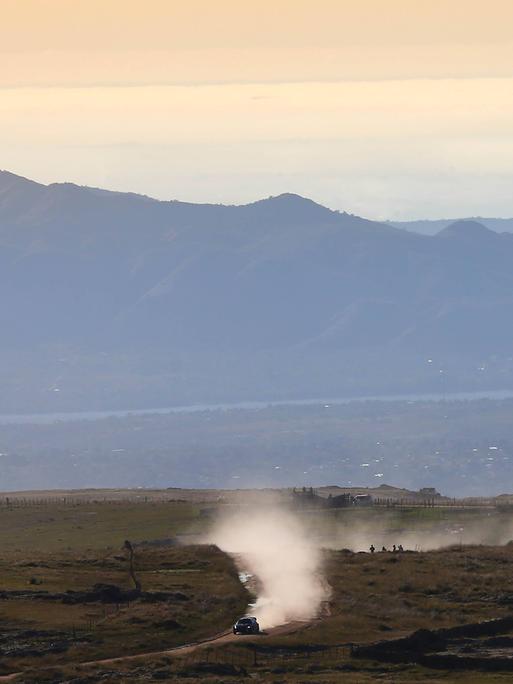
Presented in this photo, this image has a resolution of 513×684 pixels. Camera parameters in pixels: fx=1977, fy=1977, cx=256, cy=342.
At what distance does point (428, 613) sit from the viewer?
314 ft

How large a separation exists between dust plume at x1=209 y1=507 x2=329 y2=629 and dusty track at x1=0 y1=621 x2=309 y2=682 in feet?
4.70

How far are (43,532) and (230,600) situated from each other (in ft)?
204

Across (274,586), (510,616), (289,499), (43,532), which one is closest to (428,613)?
(510,616)

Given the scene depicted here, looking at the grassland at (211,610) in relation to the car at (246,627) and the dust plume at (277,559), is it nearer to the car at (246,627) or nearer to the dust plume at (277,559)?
the car at (246,627)

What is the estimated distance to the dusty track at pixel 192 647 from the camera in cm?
8025

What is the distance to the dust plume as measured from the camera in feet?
316

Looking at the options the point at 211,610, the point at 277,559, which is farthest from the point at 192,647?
the point at 277,559

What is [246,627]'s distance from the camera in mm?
86938

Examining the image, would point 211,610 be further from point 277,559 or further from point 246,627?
point 277,559

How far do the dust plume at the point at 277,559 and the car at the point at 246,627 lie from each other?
8.71 ft

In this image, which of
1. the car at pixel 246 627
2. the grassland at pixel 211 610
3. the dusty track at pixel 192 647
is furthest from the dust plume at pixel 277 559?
the car at pixel 246 627

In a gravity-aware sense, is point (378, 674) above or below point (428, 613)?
below

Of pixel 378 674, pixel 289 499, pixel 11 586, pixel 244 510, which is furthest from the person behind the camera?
pixel 289 499

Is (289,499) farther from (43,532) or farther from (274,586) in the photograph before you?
(274,586)
